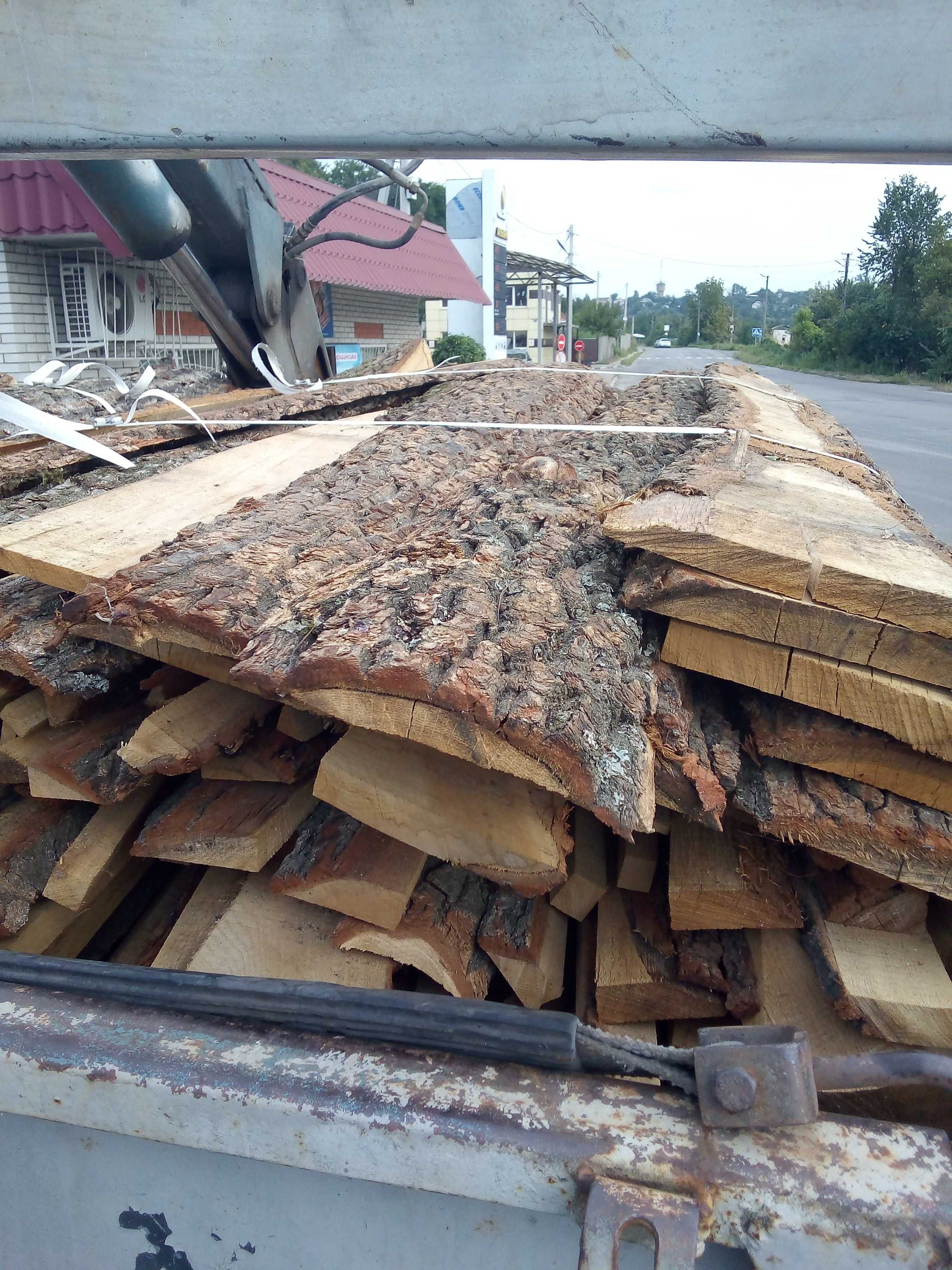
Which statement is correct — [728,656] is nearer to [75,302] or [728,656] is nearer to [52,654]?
[52,654]

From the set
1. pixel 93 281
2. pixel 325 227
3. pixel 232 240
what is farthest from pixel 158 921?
pixel 325 227

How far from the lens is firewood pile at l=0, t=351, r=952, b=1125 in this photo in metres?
1.42

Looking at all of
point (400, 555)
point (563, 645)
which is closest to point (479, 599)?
point (563, 645)

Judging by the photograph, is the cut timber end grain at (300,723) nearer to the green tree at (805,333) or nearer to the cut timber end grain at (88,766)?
the cut timber end grain at (88,766)

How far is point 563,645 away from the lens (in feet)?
5.07

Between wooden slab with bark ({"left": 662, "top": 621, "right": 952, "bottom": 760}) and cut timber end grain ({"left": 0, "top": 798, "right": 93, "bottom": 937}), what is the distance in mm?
1365

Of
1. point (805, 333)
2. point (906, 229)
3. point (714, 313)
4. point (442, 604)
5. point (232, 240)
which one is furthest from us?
point (714, 313)

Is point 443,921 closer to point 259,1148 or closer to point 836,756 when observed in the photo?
point 259,1148

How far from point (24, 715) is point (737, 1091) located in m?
1.59

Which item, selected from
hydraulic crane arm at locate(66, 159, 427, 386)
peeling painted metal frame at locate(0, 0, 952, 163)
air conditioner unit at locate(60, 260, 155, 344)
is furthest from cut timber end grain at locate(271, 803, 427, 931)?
air conditioner unit at locate(60, 260, 155, 344)

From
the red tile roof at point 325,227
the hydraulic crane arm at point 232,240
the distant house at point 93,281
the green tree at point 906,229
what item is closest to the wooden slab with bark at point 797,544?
the red tile roof at point 325,227

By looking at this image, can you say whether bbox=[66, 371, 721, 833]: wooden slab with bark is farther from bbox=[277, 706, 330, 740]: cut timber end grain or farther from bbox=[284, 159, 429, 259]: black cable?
bbox=[284, 159, 429, 259]: black cable

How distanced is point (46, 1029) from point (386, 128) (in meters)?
1.20

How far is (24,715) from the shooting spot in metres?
1.85
